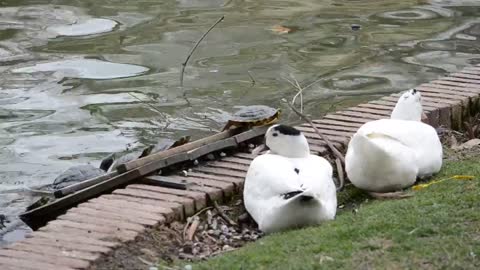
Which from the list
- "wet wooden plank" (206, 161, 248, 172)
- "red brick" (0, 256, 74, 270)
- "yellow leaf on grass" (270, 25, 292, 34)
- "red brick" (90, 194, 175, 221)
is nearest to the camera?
"red brick" (0, 256, 74, 270)

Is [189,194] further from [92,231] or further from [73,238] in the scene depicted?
[73,238]

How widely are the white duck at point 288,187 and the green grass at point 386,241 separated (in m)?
0.09

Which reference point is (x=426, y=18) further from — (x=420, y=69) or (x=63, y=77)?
(x=63, y=77)

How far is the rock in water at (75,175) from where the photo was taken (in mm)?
6008

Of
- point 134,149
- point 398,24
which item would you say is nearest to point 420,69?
point 398,24

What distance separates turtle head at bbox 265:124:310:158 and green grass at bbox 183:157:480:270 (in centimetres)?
39

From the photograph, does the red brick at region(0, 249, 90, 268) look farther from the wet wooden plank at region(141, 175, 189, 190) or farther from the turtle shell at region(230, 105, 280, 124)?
the turtle shell at region(230, 105, 280, 124)

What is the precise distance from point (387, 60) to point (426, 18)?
2.17m

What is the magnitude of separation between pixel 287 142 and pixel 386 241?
3.06 feet

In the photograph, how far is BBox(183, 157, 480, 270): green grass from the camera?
402 cm

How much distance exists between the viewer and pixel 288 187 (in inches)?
181

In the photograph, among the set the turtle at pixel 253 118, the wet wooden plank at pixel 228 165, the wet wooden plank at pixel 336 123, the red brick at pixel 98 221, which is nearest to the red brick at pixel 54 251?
the red brick at pixel 98 221

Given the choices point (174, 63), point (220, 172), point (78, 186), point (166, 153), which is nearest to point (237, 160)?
point (220, 172)

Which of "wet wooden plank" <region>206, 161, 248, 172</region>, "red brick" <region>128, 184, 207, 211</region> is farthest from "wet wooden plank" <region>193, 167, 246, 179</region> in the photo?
"red brick" <region>128, 184, 207, 211</region>
